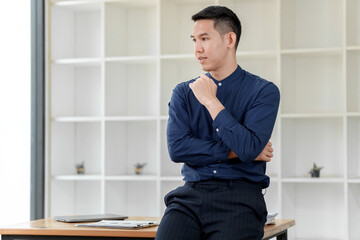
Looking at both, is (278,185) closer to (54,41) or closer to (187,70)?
(187,70)

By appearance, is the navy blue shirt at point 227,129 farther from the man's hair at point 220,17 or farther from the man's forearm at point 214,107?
the man's hair at point 220,17

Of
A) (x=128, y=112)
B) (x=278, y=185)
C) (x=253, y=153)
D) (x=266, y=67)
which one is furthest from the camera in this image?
(x=128, y=112)

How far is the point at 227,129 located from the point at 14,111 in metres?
2.92

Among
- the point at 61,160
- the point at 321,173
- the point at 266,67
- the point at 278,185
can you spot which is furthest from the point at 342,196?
the point at 61,160

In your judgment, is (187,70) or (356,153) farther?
(187,70)

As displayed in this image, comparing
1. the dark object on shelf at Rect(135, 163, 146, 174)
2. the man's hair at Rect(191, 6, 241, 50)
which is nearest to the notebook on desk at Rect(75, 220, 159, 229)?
the man's hair at Rect(191, 6, 241, 50)

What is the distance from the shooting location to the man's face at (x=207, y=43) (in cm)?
254

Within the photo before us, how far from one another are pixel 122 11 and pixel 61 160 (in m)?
1.29

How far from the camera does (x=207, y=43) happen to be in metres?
2.55

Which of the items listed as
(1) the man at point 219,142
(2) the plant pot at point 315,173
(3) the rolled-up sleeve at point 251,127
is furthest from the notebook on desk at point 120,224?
(2) the plant pot at point 315,173

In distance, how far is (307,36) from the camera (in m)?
4.77

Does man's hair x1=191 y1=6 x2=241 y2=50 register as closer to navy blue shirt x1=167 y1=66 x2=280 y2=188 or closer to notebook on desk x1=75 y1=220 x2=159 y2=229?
navy blue shirt x1=167 y1=66 x2=280 y2=188

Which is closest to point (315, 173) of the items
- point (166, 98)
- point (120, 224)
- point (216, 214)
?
point (166, 98)

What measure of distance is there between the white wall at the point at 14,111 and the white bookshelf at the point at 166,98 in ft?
0.58
